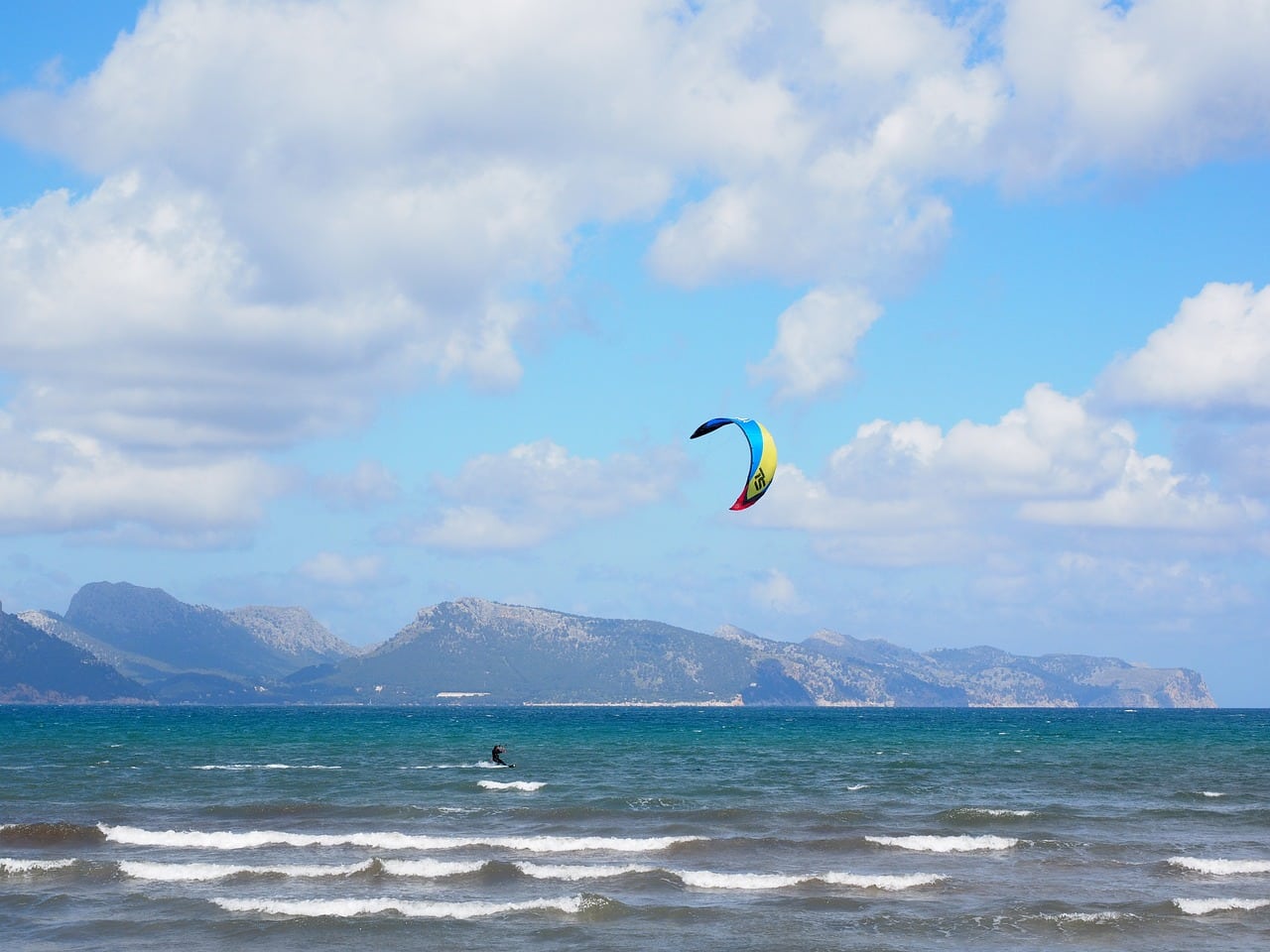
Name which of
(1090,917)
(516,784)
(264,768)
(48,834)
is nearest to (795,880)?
(1090,917)

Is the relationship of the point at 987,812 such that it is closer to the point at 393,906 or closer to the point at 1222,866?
the point at 1222,866

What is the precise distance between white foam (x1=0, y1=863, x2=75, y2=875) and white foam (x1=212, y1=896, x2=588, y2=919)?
6571mm

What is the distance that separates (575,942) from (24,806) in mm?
29120

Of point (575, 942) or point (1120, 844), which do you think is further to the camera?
point (1120, 844)

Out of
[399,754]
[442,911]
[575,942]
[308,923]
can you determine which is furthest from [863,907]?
[399,754]

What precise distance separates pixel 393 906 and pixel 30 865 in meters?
11.3

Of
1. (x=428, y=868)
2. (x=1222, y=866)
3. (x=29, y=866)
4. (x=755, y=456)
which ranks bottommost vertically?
(x=29, y=866)

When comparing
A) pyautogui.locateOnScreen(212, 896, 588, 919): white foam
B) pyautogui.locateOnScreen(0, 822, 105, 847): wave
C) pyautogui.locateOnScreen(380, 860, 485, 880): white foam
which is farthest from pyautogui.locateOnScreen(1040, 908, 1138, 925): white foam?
pyautogui.locateOnScreen(0, 822, 105, 847): wave

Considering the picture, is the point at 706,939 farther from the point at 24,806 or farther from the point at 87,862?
the point at 24,806

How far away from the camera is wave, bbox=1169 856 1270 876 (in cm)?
3213

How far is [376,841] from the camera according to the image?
36.9 m

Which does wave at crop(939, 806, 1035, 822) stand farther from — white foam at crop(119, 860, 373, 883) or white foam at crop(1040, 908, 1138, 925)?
white foam at crop(119, 860, 373, 883)

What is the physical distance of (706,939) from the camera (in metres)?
25.2

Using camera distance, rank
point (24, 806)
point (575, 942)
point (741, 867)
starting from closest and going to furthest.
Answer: point (575, 942)
point (741, 867)
point (24, 806)
